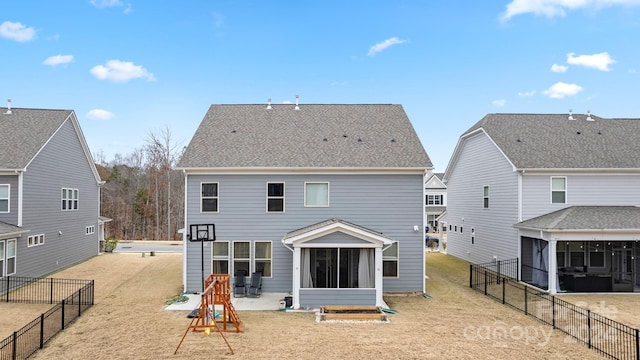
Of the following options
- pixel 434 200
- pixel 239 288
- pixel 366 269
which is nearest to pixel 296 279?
pixel 366 269

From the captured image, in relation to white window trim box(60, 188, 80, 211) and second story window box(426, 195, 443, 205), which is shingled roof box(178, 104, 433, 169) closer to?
white window trim box(60, 188, 80, 211)

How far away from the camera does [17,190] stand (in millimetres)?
16766

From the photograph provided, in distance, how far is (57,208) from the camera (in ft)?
65.8

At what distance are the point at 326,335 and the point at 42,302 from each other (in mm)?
10834

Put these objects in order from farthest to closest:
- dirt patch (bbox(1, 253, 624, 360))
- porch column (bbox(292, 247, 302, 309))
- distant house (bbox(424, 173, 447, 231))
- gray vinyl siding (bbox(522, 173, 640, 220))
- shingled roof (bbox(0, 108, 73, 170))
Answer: distant house (bbox(424, 173, 447, 231))
gray vinyl siding (bbox(522, 173, 640, 220))
shingled roof (bbox(0, 108, 73, 170))
porch column (bbox(292, 247, 302, 309))
dirt patch (bbox(1, 253, 624, 360))

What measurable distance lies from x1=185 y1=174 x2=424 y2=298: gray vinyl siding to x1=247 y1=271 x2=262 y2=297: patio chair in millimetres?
779

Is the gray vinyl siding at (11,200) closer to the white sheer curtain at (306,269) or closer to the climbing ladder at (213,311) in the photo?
the climbing ladder at (213,311)

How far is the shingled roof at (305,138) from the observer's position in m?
15.4

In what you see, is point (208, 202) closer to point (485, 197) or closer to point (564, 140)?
point (485, 197)

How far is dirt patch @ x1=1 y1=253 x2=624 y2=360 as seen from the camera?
29.3ft

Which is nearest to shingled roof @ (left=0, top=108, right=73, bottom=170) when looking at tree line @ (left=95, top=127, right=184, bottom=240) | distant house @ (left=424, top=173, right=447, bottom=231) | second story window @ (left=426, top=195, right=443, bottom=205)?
tree line @ (left=95, top=127, right=184, bottom=240)

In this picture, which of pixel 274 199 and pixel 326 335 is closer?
pixel 326 335

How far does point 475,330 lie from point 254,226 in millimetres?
8637

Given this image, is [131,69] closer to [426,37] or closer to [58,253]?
[58,253]
